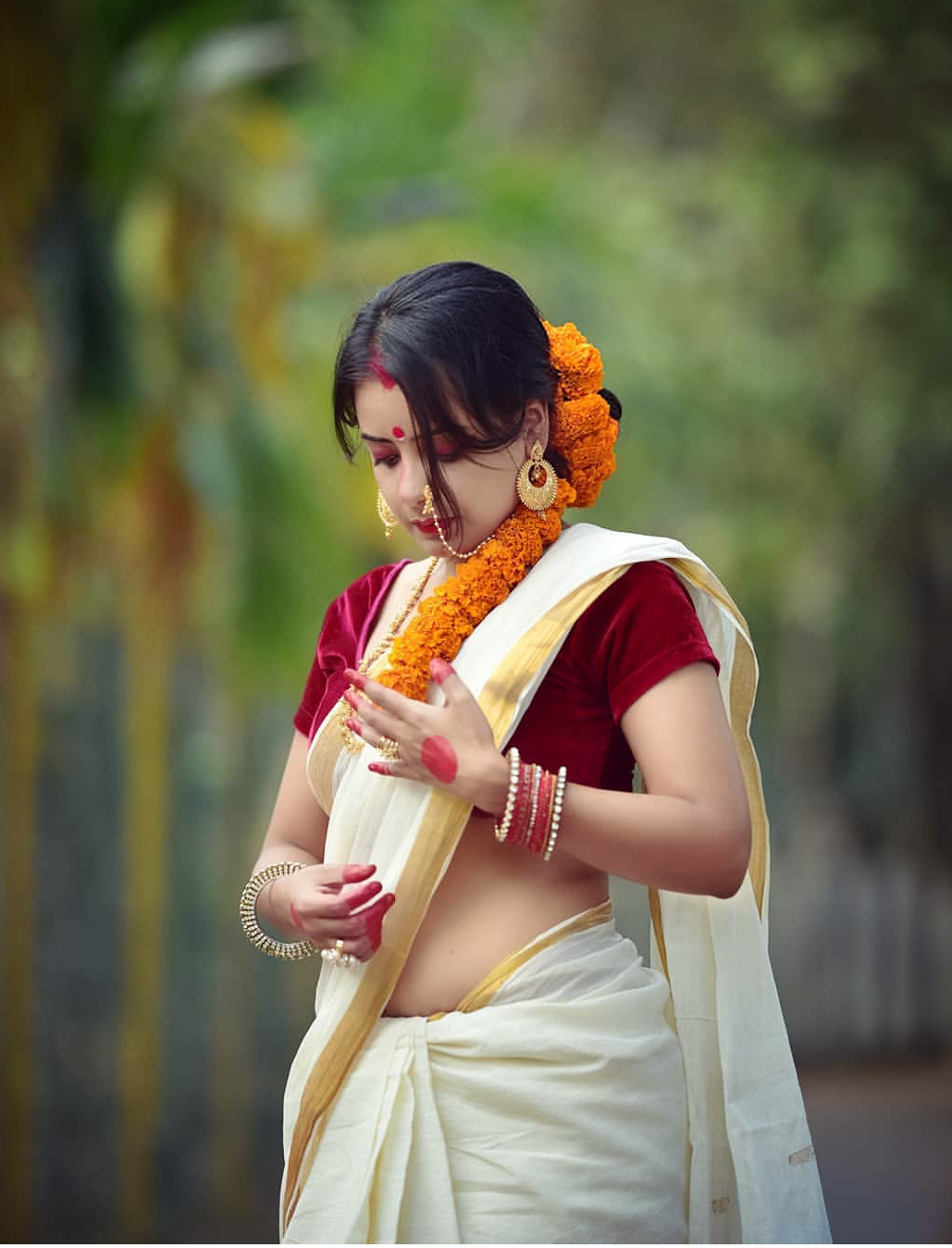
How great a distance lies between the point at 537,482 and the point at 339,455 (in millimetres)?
5865

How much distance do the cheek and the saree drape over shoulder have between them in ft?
0.26

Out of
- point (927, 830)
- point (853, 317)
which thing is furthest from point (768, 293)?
point (927, 830)

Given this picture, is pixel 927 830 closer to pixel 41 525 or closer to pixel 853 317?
pixel 853 317

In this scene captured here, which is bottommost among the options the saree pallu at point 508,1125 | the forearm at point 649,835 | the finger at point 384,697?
the saree pallu at point 508,1125

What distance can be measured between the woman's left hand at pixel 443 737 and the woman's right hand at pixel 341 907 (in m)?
0.12

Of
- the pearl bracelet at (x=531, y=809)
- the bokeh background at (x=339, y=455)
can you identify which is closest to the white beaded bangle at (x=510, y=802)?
the pearl bracelet at (x=531, y=809)

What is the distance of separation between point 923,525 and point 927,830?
75.4 inches

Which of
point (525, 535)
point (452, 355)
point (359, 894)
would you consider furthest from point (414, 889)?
point (452, 355)

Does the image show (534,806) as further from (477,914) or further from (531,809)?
(477,914)

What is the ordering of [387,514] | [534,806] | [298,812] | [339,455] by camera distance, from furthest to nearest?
[339,455] < [298,812] < [387,514] < [534,806]

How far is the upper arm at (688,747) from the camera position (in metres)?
1.51

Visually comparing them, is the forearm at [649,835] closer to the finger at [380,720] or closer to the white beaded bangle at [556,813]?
the white beaded bangle at [556,813]

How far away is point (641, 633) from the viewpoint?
5.15 feet

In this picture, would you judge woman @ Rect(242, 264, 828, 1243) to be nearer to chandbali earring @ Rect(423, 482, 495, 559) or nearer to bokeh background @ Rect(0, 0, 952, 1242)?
chandbali earring @ Rect(423, 482, 495, 559)
